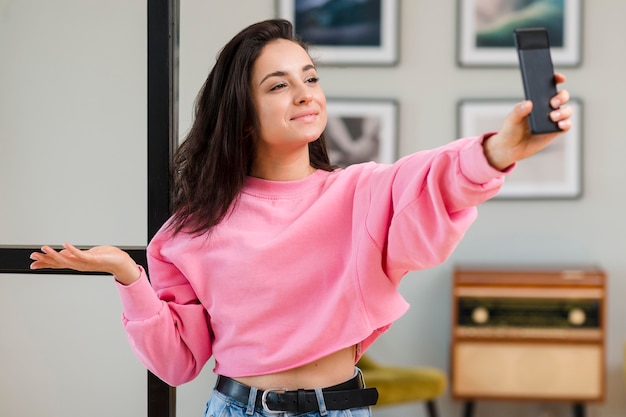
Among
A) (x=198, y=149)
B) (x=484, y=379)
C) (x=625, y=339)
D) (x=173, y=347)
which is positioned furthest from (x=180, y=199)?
(x=625, y=339)

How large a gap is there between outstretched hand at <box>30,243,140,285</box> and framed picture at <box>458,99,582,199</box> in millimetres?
2480

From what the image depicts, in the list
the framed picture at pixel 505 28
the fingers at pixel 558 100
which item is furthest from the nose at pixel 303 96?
the framed picture at pixel 505 28

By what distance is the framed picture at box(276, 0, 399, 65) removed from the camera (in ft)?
11.7

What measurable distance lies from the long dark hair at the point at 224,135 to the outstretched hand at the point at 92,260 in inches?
4.1

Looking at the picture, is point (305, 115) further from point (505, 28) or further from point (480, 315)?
point (505, 28)

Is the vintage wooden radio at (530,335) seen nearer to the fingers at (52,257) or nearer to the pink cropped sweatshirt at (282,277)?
the pink cropped sweatshirt at (282,277)

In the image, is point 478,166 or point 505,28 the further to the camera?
point 505,28

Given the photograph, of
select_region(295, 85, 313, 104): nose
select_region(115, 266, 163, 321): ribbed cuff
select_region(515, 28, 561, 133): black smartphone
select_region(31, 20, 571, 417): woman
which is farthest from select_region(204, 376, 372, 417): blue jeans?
select_region(515, 28, 561, 133): black smartphone

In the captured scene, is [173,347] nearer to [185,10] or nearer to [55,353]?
[55,353]

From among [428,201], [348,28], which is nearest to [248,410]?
[428,201]

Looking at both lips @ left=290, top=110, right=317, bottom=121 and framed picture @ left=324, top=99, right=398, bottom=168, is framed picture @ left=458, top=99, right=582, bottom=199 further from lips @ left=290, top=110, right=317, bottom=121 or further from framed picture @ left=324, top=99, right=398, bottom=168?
lips @ left=290, top=110, right=317, bottom=121

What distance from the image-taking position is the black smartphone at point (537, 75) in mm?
865

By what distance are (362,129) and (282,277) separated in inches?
95.5

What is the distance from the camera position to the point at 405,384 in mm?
3291
